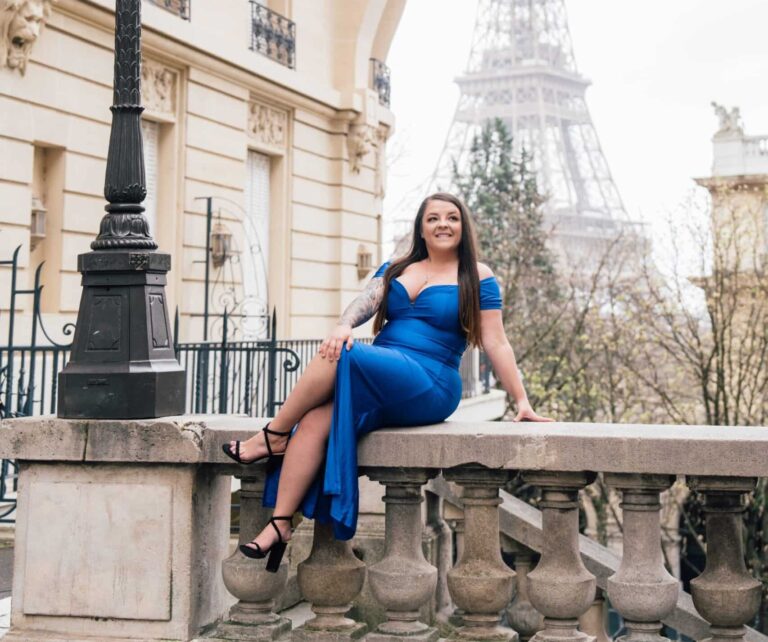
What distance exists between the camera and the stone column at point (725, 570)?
151 inches

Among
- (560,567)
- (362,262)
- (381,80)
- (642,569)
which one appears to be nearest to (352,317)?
(560,567)

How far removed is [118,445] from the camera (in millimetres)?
4312

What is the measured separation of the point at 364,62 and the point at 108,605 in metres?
17.7

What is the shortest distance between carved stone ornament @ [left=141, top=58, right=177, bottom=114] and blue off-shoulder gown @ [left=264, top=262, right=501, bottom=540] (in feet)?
36.6

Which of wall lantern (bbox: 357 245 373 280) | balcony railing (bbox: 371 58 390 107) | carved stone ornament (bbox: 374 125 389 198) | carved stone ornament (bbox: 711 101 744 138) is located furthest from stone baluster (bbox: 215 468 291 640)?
carved stone ornament (bbox: 711 101 744 138)

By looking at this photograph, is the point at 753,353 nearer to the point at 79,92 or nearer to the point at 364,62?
the point at 364,62

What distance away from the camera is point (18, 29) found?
11.8 meters

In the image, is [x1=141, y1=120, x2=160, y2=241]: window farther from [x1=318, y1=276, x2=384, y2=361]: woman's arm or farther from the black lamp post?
[x1=318, y1=276, x2=384, y2=361]: woman's arm

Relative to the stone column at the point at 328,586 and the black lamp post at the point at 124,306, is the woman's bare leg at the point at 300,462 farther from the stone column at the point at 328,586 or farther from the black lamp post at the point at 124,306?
the black lamp post at the point at 124,306

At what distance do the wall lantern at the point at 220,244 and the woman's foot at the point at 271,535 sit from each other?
12292 millimetres

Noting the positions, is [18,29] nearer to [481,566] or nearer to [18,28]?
[18,28]

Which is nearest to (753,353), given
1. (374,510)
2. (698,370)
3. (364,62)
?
(698,370)

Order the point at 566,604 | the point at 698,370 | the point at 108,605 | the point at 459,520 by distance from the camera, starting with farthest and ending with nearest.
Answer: the point at 698,370, the point at 459,520, the point at 108,605, the point at 566,604

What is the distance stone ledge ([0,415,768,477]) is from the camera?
149 inches
